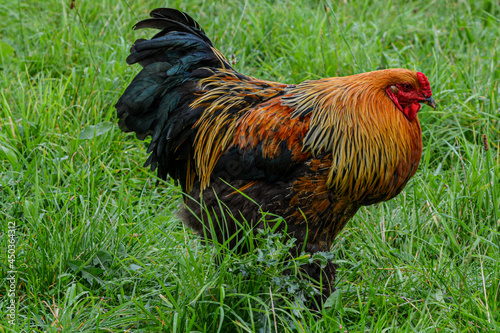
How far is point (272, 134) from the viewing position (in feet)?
10.8

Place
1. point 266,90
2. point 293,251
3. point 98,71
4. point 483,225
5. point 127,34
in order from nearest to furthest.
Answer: point 293,251 < point 266,90 < point 483,225 < point 98,71 < point 127,34

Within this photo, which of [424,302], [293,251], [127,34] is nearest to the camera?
[424,302]

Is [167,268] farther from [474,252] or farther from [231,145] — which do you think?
[474,252]

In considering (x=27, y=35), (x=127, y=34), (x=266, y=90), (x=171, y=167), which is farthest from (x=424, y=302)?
(x=27, y=35)

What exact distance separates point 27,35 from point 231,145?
3318 millimetres

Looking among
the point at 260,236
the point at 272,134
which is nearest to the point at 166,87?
the point at 272,134

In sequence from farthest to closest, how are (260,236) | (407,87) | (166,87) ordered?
(166,87) → (407,87) → (260,236)

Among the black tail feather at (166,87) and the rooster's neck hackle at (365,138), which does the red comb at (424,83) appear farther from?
the black tail feather at (166,87)

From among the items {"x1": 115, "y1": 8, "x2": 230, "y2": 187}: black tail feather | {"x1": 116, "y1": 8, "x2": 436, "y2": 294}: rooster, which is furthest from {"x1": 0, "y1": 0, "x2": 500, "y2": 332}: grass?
{"x1": 115, "y1": 8, "x2": 230, "y2": 187}: black tail feather

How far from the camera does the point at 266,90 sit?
3580mm

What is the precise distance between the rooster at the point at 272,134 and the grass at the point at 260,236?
1.08 feet

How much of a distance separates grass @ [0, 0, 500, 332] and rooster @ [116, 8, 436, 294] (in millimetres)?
328

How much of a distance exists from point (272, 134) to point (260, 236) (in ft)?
2.02

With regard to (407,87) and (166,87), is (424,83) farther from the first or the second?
(166,87)
